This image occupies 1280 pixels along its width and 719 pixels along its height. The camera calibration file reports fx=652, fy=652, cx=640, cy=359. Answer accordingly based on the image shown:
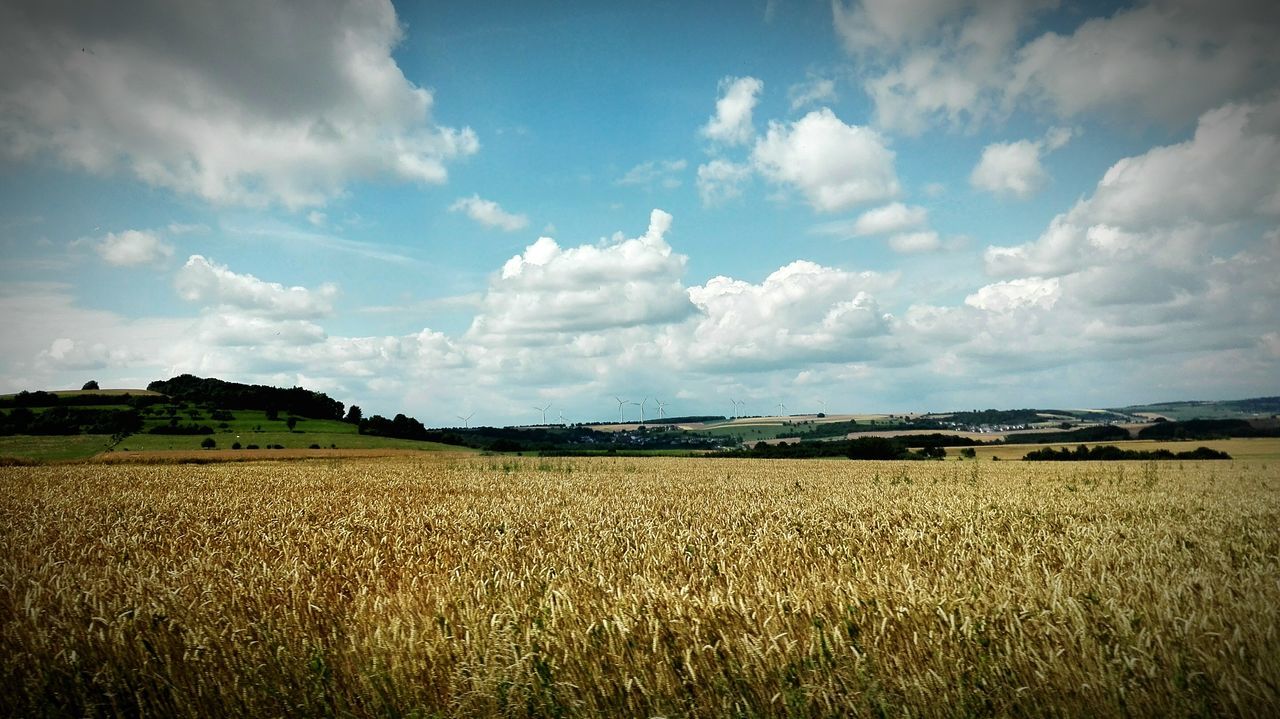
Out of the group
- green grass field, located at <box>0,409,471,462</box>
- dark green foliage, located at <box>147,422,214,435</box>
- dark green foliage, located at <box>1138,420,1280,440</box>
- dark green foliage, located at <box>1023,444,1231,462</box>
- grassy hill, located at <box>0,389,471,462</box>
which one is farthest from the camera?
dark green foliage, located at <box>147,422,214,435</box>

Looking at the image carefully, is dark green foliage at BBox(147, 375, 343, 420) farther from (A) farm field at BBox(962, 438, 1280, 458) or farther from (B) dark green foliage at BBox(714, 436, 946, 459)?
(A) farm field at BBox(962, 438, 1280, 458)

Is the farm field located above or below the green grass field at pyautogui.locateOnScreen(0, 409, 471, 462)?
below

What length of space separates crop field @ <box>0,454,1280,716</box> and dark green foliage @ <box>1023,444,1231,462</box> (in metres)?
66.1

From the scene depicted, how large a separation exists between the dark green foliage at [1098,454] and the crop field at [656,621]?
217ft

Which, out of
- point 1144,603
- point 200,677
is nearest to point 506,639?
point 200,677

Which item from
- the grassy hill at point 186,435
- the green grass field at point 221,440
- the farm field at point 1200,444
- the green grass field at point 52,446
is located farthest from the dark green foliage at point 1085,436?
the green grass field at point 52,446

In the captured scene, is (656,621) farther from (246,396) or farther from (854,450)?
(246,396)

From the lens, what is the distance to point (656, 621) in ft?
16.5

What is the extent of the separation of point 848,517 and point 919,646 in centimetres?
740

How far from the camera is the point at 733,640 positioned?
16.1 ft

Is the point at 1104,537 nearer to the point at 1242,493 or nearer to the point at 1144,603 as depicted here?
the point at 1144,603

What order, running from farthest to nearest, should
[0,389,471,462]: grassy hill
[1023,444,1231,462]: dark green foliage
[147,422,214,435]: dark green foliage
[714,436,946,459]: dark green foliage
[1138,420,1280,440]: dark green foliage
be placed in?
[714,436,946,459]: dark green foliage → [147,422,214,435]: dark green foliage → [1138,420,1280,440]: dark green foliage → [1023,444,1231,462]: dark green foliage → [0,389,471,462]: grassy hill

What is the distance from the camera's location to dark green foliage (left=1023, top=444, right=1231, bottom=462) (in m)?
64.5

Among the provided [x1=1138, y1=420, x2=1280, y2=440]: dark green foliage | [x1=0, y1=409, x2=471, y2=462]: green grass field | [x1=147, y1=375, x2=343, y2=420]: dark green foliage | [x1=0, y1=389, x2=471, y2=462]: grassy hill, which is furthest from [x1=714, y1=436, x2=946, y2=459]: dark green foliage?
[x1=147, y1=375, x2=343, y2=420]: dark green foliage
